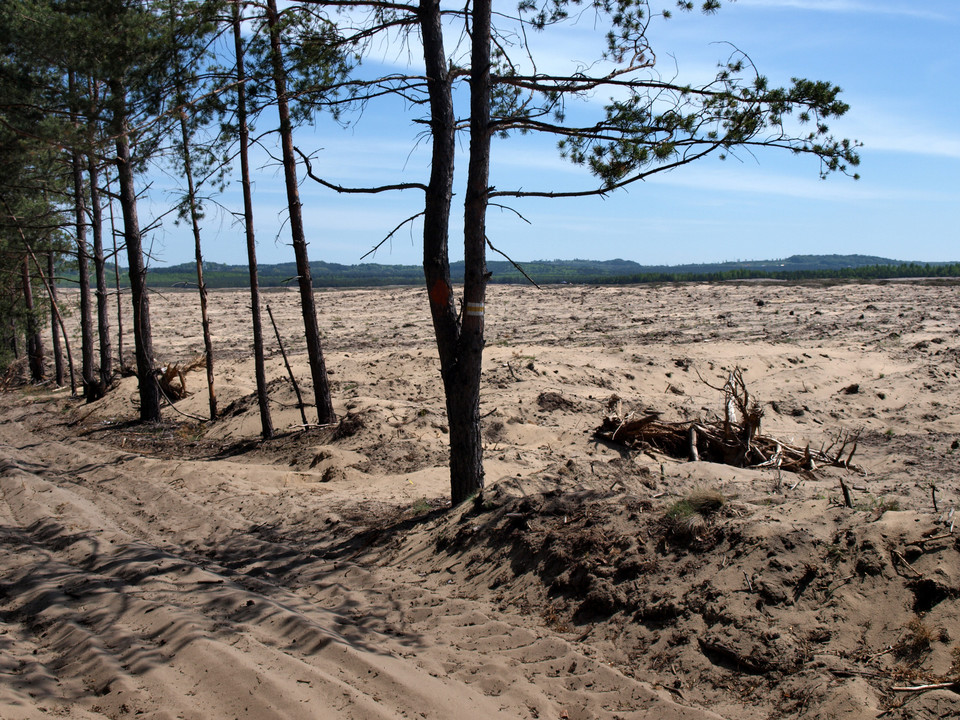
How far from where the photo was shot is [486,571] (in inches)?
214

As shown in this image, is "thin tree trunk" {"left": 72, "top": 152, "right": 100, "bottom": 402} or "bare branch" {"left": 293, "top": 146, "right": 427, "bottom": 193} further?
"thin tree trunk" {"left": 72, "top": 152, "right": 100, "bottom": 402}

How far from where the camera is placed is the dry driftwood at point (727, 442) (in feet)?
28.0

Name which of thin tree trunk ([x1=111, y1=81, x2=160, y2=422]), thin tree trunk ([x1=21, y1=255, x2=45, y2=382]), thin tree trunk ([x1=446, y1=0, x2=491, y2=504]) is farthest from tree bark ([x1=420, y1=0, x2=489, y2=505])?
thin tree trunk ([x1=21, y1=255, x2=45, y2=382])

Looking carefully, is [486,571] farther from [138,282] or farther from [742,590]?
[138,282]

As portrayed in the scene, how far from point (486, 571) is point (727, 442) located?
4.64 meters

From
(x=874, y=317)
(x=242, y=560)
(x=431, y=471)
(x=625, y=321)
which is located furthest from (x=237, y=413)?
(x=874, y=317)

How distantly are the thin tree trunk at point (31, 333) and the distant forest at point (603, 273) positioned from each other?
11.6ft

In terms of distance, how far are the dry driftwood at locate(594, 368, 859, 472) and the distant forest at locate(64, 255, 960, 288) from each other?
2.89 m

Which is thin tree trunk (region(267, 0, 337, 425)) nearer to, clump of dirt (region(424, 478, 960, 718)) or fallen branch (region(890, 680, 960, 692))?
clump of dirt (region(424, 478, 960, 718))

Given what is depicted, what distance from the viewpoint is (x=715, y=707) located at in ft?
11.8

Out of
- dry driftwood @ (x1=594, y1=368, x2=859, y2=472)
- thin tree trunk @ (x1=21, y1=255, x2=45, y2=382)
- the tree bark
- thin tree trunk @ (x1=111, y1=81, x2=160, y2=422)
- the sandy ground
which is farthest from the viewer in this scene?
thin tree trunk @ (x1=21, y1=255, x2=45, y2=382)

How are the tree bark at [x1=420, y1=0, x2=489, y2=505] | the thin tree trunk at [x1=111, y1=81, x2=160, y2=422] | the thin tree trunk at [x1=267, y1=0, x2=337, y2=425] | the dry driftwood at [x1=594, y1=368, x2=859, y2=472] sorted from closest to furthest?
the tree bark at [x1=420, y1=0, x2=489, y2=505], the dry driftwood at [x1=594, y1=368, x2=859, y2=472], the thin tree trunk at [x1=267, y1=0, x2=337, y2=425], the thin tree trunk at [x1=111, y1=81, x2=160, y2=422]

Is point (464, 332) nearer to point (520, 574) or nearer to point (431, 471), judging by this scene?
point (520, 574)

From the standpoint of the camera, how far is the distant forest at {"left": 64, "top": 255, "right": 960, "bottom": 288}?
4475 centimetres
